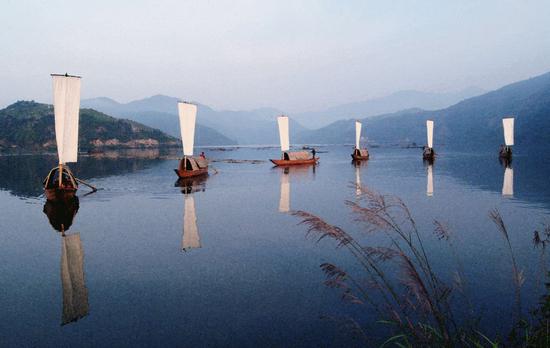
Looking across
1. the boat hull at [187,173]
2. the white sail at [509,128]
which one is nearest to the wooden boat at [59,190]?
the boat hull at [187,173]

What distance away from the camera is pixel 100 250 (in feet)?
52.6

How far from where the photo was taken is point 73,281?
12.5 meters

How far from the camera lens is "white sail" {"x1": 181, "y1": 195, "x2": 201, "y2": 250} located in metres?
17.0

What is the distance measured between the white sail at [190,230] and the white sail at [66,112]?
12350mm

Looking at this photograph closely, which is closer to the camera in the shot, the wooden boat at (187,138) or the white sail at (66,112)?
the white sail at (66,112)

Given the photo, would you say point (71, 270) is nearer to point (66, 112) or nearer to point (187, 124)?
point (66, 112)

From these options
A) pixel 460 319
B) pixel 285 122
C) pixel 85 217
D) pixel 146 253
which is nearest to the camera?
pixel 460 319

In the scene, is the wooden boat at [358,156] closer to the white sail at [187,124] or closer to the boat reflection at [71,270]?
the white sail at [187,124]

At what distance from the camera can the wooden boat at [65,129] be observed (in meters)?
29.6

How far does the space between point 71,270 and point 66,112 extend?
22.4m

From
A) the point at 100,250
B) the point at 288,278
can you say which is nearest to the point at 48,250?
the point at 100,250

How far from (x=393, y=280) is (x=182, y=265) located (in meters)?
7.47

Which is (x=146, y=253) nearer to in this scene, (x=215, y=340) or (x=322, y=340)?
(x=215, y=340)

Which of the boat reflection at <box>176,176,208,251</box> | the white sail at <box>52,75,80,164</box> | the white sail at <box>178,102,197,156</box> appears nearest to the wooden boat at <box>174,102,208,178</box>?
the white sail at <box>178,102,197,156</box>
